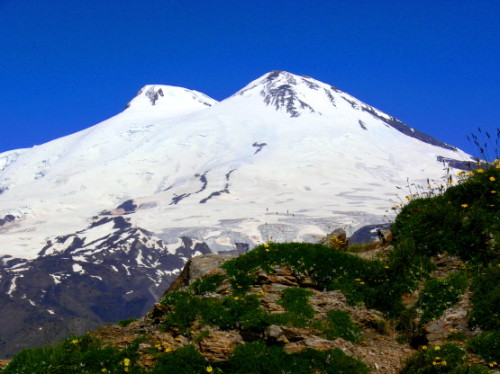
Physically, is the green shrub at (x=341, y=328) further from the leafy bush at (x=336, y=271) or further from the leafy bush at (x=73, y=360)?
the leafy bush at (x=73, y=360)

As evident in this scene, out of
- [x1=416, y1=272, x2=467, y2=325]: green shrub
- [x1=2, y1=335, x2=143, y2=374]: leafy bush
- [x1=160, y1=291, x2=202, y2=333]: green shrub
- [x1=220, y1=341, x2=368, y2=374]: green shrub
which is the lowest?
[x1=2, y1=335, x2=143, y2=374]: leafy bush

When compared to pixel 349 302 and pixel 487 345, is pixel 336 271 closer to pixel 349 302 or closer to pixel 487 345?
pixel 349 302

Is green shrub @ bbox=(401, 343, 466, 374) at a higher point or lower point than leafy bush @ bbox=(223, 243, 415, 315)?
lower

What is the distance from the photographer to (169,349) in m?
9.93

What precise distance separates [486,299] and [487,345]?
5.22 ft

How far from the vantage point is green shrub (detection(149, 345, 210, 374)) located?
9.48 meters

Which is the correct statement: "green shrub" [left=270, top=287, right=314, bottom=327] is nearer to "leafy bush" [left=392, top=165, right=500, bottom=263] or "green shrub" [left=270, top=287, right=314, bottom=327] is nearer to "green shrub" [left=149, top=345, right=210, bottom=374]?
"green shrub" [left=149, top=345, right=210, bottom=374]

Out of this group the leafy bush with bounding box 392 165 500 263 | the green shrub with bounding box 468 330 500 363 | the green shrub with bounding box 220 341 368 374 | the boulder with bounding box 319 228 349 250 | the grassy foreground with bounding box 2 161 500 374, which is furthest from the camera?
the boulder with bounding box 319 228 349 250

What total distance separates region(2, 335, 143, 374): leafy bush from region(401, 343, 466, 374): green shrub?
4.87 meters

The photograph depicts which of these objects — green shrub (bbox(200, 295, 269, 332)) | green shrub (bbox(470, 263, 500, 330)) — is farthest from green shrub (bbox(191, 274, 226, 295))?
green shrub (bbox(470, 263, 500, 330))

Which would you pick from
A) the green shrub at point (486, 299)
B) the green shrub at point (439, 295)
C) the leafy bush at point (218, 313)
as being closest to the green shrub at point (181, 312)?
the leafy bush at point (218, 313)

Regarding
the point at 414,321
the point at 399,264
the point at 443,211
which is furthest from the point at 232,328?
the point at 443,211

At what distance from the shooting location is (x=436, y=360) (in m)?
9.08

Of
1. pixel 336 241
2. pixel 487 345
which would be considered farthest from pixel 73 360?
pixel 336 241
